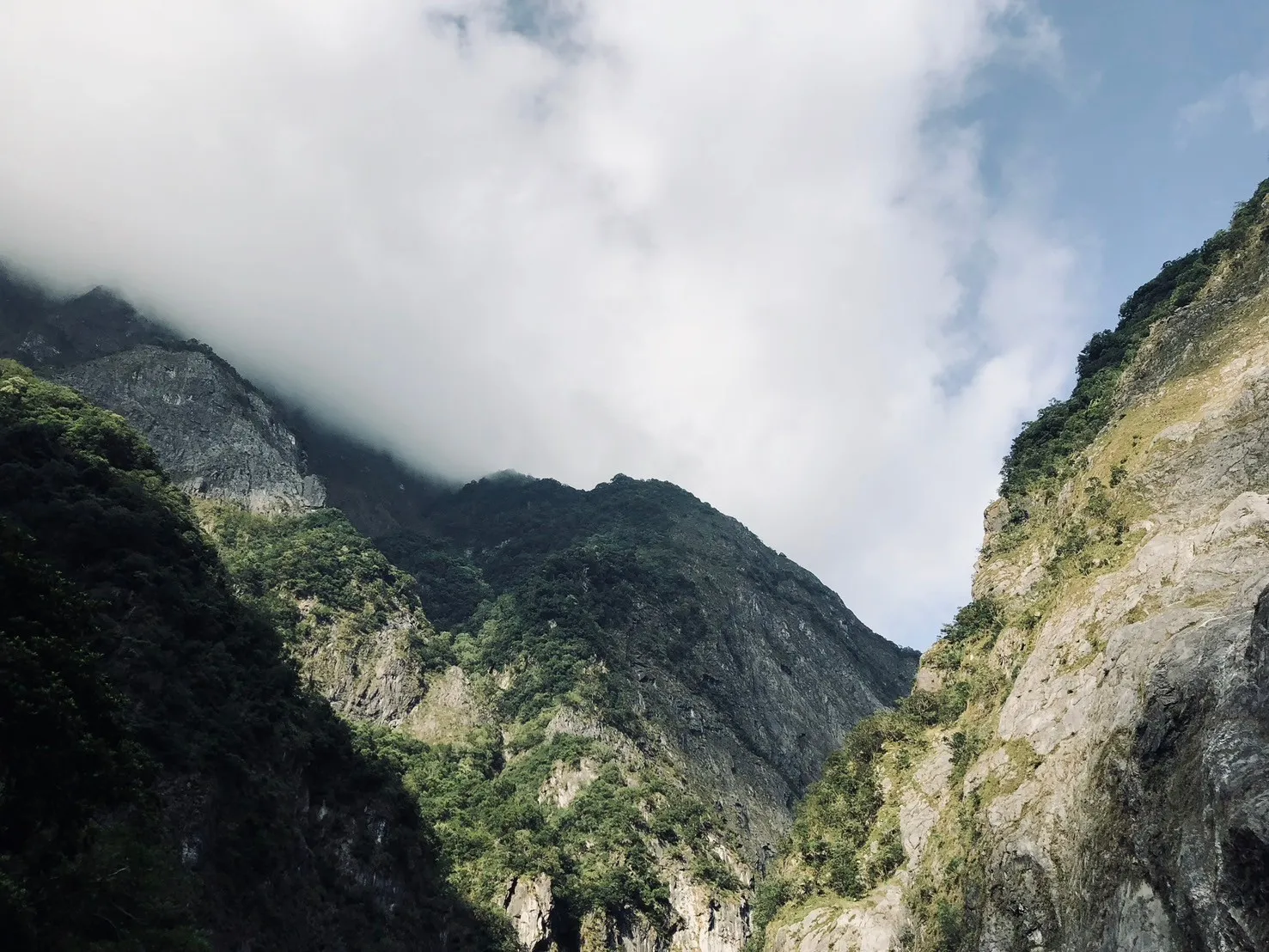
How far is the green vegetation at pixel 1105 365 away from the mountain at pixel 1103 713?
18.7 inches

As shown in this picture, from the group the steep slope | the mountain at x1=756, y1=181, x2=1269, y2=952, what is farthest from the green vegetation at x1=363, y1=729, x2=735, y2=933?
the mountain at x1=756, y1=181, x2=1269, y2=952

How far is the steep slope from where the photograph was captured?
2877cm

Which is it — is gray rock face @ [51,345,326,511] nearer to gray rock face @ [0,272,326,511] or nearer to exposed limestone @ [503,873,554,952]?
gray rock face @ [0,272,326,511]

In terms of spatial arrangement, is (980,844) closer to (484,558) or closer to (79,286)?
(484,558)

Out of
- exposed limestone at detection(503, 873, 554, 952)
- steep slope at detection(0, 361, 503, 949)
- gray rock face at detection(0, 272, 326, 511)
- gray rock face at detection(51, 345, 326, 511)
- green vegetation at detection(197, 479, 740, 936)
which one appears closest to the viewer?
steep slope at detection(0, 361, 503, 949)

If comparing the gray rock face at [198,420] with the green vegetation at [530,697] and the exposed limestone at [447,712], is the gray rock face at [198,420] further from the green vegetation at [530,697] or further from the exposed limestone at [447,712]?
the exposed limestone at [447,712]

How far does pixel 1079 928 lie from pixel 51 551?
2388 inches

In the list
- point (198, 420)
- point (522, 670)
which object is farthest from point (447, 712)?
point (198, 420)

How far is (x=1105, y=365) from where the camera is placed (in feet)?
300

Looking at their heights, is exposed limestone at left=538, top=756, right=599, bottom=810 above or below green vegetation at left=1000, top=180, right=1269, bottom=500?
below

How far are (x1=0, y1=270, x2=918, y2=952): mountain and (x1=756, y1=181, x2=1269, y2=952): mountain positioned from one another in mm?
27911

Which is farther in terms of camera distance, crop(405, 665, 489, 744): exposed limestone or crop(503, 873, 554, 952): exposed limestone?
crop(405, 665, 489, 744): exposed limestone

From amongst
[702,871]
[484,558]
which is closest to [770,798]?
[702,871]

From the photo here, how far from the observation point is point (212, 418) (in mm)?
141000
